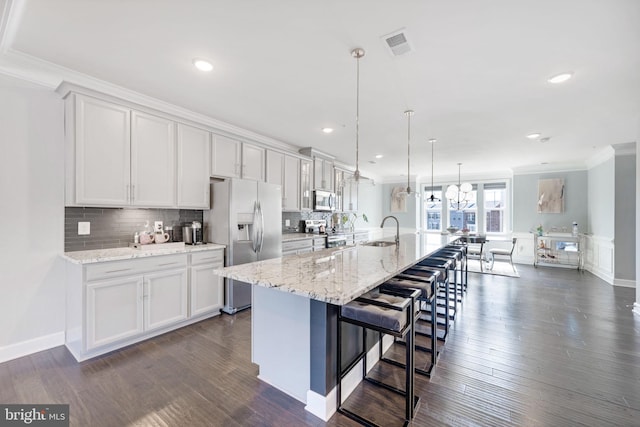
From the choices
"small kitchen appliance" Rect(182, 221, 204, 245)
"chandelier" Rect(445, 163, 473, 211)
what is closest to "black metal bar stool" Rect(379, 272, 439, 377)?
"small kitchen appliance" Rect(182, 221, 204, 245)

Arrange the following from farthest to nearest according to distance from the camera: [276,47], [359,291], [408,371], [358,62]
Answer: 1. [358,62]
2. [276,47]
3. [408,371]
4. [359,291]

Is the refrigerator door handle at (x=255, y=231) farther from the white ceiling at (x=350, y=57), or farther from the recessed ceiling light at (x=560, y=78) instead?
the recessed ceiling light at (x=560, y=78)

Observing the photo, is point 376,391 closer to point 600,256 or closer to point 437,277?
point 437,277

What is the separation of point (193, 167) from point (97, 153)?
96cm

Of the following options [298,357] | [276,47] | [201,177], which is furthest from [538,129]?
[201,177]

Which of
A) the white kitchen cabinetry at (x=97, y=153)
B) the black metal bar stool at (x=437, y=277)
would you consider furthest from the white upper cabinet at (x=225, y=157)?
the black metal bar stool at (x=437, y=277)

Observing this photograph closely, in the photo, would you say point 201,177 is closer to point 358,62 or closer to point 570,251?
point 358,62

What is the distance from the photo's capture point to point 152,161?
2.97 meters

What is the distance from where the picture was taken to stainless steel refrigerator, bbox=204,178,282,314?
3.38m

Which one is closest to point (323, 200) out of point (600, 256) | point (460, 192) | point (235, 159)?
→ point (235, 159)

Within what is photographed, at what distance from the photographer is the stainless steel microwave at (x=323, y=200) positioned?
5484mm

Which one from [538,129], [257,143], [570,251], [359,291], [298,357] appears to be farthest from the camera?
[570,251]

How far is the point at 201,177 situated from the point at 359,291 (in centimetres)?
283

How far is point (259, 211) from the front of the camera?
3.65 metres
